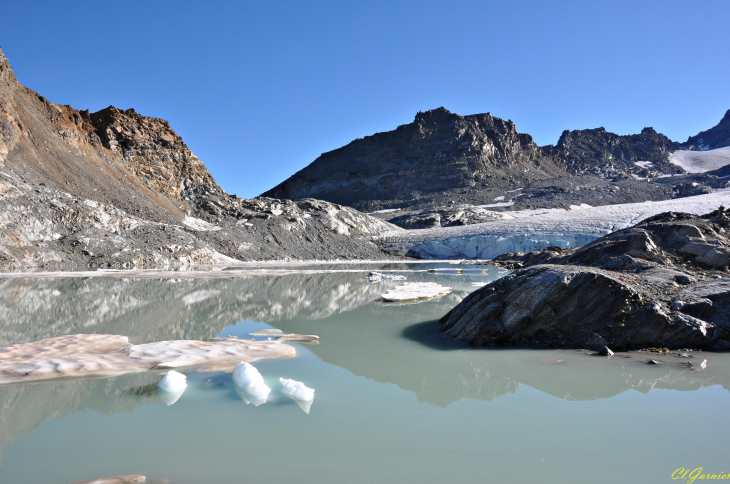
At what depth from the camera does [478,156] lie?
105062 millimetres

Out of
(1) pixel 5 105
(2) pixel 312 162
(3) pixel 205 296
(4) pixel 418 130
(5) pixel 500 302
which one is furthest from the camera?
(2) pixel 312 162

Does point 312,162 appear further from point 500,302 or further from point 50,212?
point 500,302

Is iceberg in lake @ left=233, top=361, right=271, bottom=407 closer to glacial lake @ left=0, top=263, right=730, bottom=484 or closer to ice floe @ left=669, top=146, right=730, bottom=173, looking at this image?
glacial lake @ left=0, top=263, right=730, bottom=484

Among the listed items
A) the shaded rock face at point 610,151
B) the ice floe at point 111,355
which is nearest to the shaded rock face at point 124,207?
the ice floe at point 111,355

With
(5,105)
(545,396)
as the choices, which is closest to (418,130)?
(5,105)

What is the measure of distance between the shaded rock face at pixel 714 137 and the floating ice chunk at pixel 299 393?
210 m

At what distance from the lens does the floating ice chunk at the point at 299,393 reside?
15.7 feet

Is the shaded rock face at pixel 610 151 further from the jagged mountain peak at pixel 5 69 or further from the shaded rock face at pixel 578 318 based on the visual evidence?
the jagged mountain peak at pixel 5 69

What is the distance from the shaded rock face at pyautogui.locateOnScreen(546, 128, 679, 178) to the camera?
4557 inches

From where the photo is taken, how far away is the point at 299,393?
4945mm

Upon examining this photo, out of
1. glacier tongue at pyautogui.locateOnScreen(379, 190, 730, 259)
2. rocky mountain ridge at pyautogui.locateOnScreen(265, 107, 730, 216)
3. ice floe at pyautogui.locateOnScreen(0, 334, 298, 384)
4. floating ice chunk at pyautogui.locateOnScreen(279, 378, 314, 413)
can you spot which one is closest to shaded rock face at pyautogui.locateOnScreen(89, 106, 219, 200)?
glacier tongue at pyautogui.locateOnScreen(379, 190, 730, 259)

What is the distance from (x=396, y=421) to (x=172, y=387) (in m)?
2.81

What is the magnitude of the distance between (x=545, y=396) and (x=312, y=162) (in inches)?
5099

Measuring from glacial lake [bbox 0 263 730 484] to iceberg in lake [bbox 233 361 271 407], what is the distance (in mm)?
171
